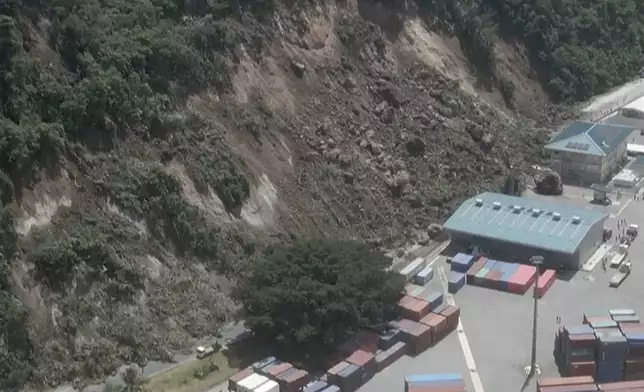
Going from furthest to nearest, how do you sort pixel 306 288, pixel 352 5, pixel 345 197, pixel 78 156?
pixel 352 5 < pixel 345 197 < pixel 78 156 < pixel 306 288

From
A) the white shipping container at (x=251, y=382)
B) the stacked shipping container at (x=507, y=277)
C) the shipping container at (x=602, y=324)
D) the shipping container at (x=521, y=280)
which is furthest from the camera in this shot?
the stacked shipping container at (x=507, y=277)

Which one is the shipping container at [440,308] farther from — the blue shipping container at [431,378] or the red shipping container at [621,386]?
the red shipping container at [621,386]

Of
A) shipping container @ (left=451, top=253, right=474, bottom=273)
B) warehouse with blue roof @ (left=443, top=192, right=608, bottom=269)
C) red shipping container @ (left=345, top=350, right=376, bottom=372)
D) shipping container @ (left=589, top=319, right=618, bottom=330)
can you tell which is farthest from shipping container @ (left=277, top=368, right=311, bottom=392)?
warehouse with blue roof @ (left=443, top=192, right=608, bottom=269)

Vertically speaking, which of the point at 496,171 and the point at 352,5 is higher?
the point at 352,5

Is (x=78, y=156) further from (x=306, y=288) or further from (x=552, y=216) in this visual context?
(x=552, y=216)

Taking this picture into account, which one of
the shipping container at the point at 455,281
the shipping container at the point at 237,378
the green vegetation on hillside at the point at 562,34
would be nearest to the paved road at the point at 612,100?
the green vegetation on hillside at the point at 562,34

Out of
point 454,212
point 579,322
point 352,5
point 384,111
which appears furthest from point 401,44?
point 579,322

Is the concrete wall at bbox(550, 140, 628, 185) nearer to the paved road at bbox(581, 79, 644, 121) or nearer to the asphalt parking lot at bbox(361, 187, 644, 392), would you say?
the asphalt parking lot at bbox(361, 187, 644, 392)
